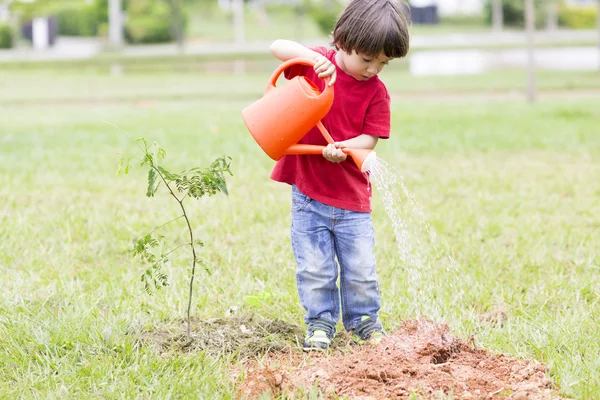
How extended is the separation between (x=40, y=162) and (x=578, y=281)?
4416 millimetres

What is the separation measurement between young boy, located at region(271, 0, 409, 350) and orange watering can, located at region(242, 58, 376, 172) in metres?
0.06

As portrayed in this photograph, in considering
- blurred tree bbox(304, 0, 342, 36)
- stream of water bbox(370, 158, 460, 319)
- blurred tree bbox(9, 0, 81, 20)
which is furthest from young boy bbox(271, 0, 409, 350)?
blurred tree bbox(304, 0, 342, 36)

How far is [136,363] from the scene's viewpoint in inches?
97.3

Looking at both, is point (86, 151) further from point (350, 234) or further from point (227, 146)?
point (350, 234)

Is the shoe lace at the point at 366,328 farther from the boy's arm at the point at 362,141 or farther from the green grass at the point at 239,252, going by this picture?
the boy's arm at the point at 362,141

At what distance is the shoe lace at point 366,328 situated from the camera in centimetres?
289

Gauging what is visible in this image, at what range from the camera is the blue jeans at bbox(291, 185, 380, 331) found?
9.30ft

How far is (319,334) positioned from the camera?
2.80 metres

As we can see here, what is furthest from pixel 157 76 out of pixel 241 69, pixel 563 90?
pixel 563 90

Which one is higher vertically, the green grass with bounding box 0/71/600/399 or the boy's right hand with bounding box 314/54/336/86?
the boy's right hand with bounding box 314/54/336/86

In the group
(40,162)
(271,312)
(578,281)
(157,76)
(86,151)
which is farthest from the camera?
(157,76)

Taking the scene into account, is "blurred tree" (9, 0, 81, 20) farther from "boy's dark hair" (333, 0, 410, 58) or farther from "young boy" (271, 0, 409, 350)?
"boy's dark hair" (333, 0, 410, 58)

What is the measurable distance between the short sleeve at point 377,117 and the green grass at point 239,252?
74 cm

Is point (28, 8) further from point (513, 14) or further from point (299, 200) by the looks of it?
point (513, 14)
